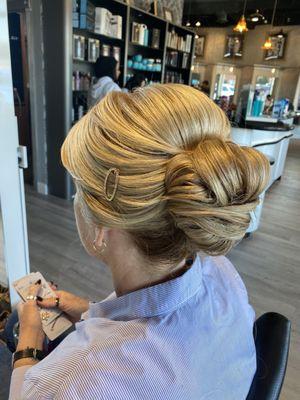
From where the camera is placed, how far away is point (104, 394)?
46 cm

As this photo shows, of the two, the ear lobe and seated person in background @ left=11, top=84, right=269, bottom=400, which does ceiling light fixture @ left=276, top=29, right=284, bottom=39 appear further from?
the ear lobe

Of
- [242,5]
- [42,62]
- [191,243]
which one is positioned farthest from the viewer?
[242,5]

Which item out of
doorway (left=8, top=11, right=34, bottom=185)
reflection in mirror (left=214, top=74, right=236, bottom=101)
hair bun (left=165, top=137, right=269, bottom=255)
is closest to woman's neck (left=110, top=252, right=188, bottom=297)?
hair bun (left=165, top=137, right=269, bottom=255)

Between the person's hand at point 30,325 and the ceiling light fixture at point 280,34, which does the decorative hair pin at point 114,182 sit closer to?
the person's hand at point 30,325

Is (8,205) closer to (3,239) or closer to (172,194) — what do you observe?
(3,239)

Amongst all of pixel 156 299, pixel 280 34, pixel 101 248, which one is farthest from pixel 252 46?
pixel 156 299

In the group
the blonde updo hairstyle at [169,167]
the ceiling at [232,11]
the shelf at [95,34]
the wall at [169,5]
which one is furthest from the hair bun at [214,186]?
the ceiling at [232,11]

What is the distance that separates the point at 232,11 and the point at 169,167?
10.3m

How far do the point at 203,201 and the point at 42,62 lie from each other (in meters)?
3.25

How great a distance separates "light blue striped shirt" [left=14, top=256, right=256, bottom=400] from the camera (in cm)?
47

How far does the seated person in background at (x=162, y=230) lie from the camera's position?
0.49 meters

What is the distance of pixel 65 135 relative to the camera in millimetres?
3322

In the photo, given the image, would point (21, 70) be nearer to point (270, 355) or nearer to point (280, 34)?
point (270, 355)

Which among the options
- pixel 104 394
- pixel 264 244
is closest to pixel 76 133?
pixel 104 394
